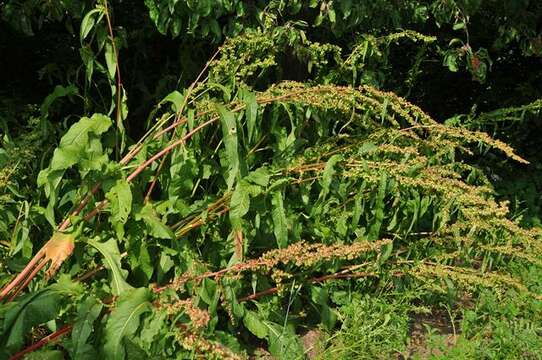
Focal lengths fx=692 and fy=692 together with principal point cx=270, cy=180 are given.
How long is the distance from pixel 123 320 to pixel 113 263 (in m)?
0.39

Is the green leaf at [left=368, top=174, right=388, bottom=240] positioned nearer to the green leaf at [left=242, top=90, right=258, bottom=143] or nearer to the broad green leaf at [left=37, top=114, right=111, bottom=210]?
the green leaf at [left=242, top=90, right=258, bottom=143]

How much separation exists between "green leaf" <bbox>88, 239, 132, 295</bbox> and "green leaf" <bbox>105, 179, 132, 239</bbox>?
0.25ft

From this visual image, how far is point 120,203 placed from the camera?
3.06 meters

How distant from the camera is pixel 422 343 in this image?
12.2 ft

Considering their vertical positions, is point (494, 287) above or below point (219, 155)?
below

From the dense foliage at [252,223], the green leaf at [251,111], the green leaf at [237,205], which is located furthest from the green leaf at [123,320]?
the green leaf at [251,111]

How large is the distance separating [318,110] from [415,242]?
3.20 feet

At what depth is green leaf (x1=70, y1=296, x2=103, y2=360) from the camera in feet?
8.66

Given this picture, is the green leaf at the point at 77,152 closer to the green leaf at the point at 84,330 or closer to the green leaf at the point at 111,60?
the green leaf at the point at 111,60

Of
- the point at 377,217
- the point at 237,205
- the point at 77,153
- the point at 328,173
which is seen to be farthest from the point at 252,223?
the point at 77,153

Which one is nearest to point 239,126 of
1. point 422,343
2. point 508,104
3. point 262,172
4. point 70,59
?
point 262,172

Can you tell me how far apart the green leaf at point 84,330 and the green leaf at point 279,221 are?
100cm

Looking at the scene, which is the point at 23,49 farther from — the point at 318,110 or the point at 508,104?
the point at 508,104

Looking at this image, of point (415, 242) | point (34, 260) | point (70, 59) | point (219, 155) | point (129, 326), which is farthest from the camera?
point (70, 59)
